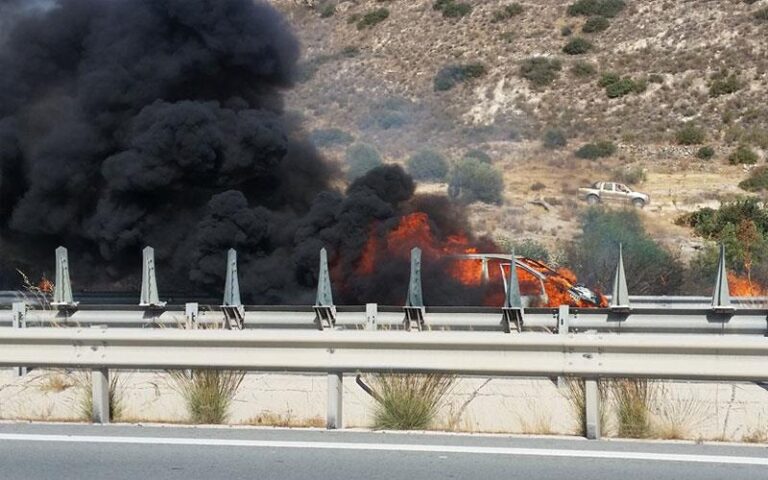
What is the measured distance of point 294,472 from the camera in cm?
775

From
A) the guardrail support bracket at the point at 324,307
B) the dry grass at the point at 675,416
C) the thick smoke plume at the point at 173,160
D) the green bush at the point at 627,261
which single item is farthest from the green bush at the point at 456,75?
the dry grass at the point at 675,416

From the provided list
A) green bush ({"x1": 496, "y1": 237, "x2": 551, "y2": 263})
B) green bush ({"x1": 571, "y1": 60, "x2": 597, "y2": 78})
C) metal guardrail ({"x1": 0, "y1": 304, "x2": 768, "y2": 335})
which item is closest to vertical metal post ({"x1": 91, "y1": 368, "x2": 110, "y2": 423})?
metal guardrail ({"x1": 0, "y1": 304, "x2": 768, "y2": 335})

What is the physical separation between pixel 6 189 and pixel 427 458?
2126 cm

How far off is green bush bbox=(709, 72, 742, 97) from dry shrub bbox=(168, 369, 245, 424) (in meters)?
44.0

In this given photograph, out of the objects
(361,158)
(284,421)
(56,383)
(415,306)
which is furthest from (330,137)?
(284,421)

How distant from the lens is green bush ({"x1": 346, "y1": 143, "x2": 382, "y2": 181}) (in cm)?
3520

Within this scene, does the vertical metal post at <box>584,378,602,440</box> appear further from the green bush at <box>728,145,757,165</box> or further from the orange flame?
the green bush at <box>728,145,757,165</box>

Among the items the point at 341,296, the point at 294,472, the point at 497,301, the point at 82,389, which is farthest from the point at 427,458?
the point at 341,296

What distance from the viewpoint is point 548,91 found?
53.6m

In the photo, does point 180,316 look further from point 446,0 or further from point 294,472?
point 446,0

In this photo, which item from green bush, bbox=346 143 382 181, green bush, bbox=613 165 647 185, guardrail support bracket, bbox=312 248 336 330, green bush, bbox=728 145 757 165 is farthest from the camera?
green bush, bbox=728 145 757 165

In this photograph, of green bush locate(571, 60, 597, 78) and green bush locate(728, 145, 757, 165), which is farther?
green bush locate(571, 60, 597, 78)

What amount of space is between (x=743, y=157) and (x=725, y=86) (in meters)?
7.13

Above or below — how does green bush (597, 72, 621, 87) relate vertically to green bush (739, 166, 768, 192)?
above
